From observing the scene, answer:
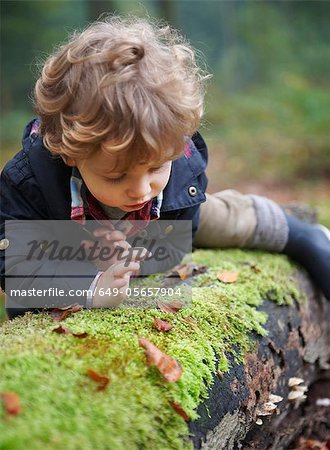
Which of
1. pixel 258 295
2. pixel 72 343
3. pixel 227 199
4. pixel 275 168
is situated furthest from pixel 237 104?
pixel 72 343

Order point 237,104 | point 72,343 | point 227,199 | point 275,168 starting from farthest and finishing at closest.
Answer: point 237,104
point 275,168
point 227,199
point 72,343

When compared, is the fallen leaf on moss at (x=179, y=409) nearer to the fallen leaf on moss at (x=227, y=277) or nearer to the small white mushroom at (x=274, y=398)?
the small white mushroom at (x=274, y=398)

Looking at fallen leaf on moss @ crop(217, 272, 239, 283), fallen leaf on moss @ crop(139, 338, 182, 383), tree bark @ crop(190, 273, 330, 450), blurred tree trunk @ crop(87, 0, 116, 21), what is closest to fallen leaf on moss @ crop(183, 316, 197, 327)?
tree bark @ crop(190, 273, 330, 450)

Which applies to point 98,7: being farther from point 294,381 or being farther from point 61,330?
point 61,330

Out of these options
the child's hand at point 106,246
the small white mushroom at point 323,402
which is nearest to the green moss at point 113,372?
the child's hand at point 106,246

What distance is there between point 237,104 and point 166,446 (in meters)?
14.3

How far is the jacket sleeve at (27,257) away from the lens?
7.87 feet

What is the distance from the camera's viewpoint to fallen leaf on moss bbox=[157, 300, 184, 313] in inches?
88.9

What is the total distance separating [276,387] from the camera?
2514mm

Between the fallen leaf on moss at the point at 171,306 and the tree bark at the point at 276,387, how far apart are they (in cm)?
35

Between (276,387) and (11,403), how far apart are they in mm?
1451

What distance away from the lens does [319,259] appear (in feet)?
10.5

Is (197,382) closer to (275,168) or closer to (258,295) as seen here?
(258,295)

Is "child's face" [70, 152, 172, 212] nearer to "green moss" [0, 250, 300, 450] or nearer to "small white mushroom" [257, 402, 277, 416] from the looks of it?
"green moss" [0, 250, 300, 450]
